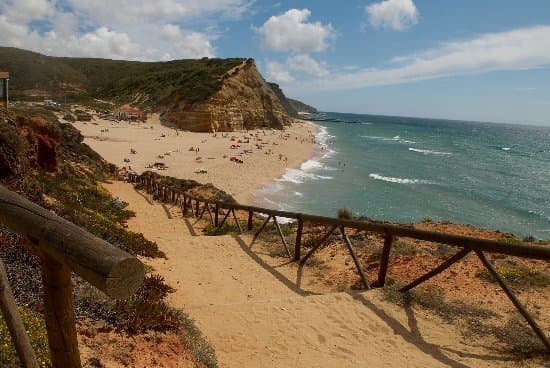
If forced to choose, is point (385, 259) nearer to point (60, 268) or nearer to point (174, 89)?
point (60, 268)

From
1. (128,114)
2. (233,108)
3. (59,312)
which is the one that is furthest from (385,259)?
(233,108)

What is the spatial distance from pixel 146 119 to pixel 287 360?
55459 mm

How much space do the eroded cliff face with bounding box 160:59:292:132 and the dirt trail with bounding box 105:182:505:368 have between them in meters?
48.4

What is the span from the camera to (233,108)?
59.0 metres

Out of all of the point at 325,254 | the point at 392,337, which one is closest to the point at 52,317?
the point at 392,337

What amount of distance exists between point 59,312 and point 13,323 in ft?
0.82

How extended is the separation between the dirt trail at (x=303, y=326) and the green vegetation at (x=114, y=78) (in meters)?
51.0

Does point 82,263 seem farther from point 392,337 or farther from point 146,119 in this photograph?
point 146,119

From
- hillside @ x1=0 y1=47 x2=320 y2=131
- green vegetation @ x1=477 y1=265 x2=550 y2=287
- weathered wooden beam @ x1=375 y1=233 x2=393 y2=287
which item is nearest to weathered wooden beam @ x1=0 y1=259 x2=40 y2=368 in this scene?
weathered wooden beam @ x1=375 y1=233 x2=393 y2=287

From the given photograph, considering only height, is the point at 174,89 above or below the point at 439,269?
above

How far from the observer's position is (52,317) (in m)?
1.87

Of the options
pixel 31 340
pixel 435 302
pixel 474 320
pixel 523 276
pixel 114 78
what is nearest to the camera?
pixel 31 340

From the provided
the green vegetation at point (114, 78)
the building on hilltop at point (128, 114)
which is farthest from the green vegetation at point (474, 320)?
the building on hilltop at point (128, 114)

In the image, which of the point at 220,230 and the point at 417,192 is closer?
the point at 220,230
